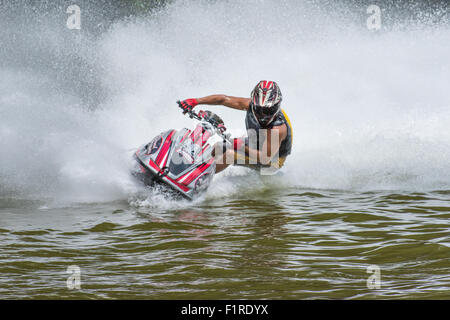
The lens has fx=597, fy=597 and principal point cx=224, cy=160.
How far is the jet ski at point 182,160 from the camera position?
22.3 feet

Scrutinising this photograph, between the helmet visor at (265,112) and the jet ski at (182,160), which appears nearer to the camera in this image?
the jet ski at (182,160)

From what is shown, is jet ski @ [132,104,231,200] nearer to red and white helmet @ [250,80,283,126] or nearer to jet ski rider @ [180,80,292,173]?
jet ski rider @ [180,80,292,173]

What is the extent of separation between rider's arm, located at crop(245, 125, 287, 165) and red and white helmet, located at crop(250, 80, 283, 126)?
0.18 m

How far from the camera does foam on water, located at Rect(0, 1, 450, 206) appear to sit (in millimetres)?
7875

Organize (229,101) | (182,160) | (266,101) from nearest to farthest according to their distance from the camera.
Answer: (182,160) < (266,101) < (229,101)

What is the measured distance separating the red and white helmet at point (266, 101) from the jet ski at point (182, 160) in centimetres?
49

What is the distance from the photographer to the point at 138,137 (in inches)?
394

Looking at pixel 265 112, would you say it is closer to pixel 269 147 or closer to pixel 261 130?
pixel 261 130

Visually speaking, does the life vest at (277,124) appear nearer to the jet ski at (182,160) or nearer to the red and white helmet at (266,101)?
the red and white helmet at (266,101)

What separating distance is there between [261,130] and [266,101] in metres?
0.48

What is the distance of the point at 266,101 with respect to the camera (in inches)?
279

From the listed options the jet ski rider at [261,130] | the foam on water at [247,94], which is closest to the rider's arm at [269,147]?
the jet ski rider at [261,130]

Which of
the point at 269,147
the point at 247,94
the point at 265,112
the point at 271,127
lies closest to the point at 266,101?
the point at 265,112

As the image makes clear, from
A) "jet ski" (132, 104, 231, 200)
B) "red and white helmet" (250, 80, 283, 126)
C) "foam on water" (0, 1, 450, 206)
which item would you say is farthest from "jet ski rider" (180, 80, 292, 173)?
"foam on water" (0, 1, 450, 206)
